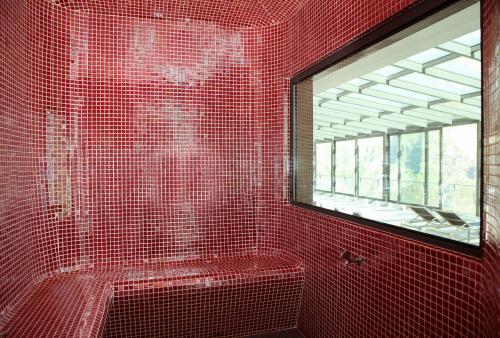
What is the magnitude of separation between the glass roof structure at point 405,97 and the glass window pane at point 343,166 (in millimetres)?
110

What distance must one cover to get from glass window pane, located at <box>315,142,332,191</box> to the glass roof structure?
4.1 inches

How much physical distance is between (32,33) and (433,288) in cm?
315

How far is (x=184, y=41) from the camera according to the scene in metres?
3.44

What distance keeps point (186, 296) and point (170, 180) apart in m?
1.04

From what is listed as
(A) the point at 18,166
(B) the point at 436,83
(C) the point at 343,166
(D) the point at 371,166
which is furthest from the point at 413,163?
(A) the point at 18,166

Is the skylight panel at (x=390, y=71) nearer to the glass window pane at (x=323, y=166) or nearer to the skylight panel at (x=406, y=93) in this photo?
the skylight panel at (x=406, y=93)

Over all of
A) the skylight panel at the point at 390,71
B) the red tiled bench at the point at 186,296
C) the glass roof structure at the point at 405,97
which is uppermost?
the skylight panel at the point at 390,71

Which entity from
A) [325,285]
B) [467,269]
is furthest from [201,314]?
[467,269]

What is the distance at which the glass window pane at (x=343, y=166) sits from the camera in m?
3.79

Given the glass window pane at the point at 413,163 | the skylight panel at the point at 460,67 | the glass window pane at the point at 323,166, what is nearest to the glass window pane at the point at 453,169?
the glass window pane at the point at 413,163

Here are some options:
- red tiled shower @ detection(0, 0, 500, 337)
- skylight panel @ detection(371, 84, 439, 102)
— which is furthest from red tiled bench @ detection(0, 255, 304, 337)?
skylight panel @ detection(371, 84, 439, 102)

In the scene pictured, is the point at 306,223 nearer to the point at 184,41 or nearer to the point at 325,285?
the point at 325,285

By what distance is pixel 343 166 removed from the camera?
13.1 ft

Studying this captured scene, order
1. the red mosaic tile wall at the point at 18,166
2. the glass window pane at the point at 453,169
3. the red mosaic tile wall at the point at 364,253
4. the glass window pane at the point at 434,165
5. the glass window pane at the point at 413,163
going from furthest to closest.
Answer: the glass window pane at the point at 413,163
the glass window pane at the point at 434,165
the glass window pane at the point at 453,169
the red mosaic tile wall at the point at 18,166
the red mosaic tile wall at the point at 364,253
